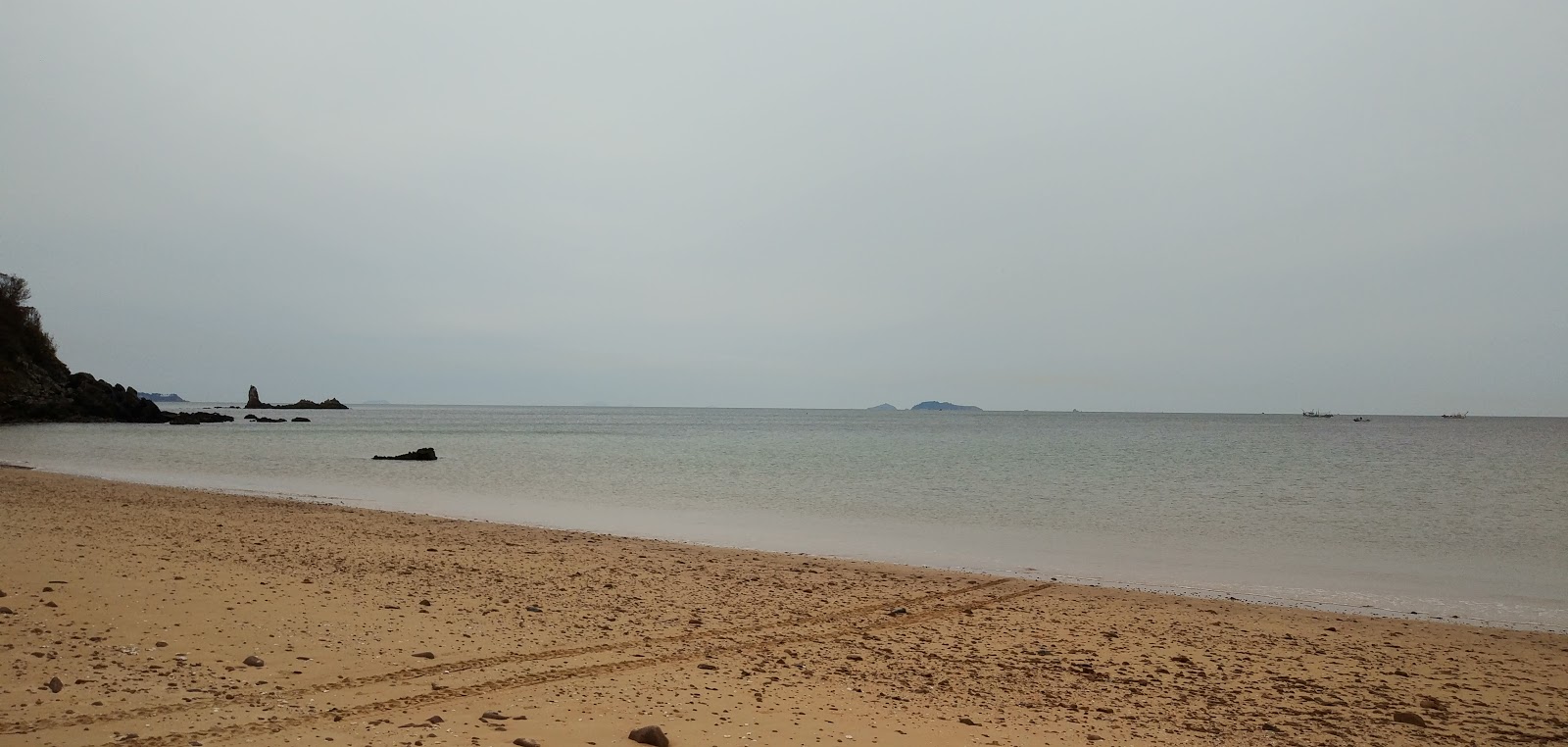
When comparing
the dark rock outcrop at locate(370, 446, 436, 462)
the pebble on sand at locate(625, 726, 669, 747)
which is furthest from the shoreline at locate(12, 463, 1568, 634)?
the dark rock outcrop at locate(370, 446, 436, 462)

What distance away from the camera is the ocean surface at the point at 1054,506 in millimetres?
15328

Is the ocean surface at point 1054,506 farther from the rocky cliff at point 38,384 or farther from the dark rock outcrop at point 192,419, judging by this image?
the dark rock outcrop at point 192,419

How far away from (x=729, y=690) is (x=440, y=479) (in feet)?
98.5

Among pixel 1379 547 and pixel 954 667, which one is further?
pixel 1379 547

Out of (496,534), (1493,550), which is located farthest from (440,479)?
(1493,550)

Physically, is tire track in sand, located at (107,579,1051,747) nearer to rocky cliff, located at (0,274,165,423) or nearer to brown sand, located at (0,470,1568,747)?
brown sand, located at (0,470,1568,747)

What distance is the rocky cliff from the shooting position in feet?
237

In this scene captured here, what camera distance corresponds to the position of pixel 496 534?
16766mm

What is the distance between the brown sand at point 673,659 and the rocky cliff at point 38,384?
81.2 meters

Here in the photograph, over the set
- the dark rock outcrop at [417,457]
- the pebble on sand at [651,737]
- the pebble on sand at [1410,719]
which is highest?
the pebble on sand at [651,737]

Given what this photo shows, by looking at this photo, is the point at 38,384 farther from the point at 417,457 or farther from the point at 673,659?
the point at 673,659

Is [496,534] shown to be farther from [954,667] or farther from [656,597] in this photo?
[954,667]

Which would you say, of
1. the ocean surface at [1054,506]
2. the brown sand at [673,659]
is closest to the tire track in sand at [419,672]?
the brown sand at [673,659]

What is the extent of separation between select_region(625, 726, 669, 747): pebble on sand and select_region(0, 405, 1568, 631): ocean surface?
10.6 meters
